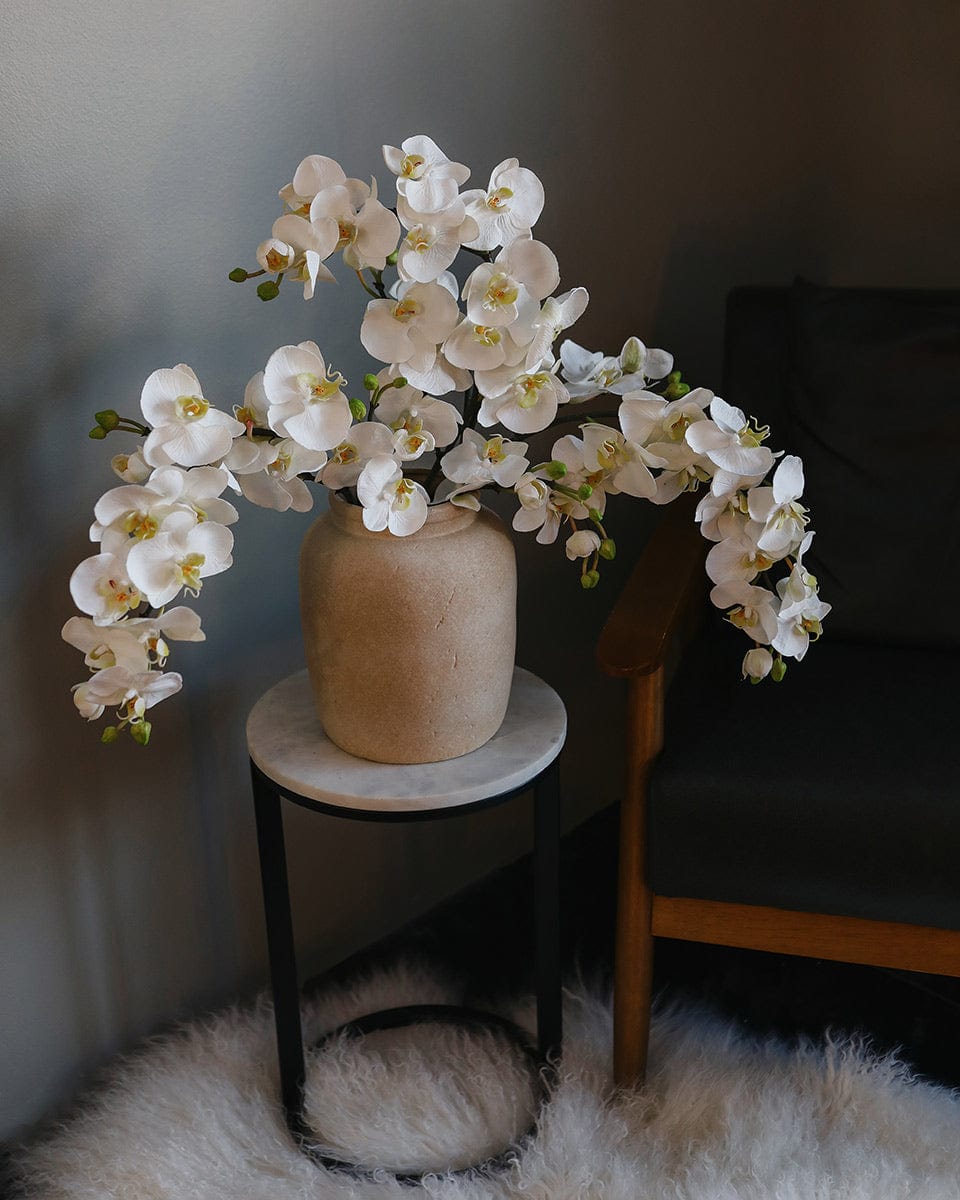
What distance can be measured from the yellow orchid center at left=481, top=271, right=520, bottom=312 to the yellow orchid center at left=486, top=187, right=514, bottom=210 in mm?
56

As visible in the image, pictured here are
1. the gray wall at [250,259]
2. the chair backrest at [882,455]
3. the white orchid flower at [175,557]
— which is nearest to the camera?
the white orchid flower at [175,557]

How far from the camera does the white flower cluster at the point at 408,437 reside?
1.05 m

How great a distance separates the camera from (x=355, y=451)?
1136 millimetres

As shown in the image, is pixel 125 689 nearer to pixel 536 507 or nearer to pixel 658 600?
pixel 536 507

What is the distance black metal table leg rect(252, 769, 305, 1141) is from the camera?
4.35 ft

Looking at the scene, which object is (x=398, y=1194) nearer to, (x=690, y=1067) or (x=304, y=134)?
(x=690, y=1067)

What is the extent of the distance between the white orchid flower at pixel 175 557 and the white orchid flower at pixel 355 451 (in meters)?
0.13

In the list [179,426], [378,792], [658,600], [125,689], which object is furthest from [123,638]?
[658,600]

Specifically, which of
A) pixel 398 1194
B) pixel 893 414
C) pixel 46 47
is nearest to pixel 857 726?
pixel 893 414

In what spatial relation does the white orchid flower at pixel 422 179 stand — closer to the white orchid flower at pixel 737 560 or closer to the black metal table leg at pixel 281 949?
the white orchid flower at pixel 737 560

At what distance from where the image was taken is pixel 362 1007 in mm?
1626

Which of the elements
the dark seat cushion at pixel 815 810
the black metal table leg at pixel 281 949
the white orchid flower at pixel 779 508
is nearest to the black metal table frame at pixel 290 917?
the black metal table leg at pixel 281 949

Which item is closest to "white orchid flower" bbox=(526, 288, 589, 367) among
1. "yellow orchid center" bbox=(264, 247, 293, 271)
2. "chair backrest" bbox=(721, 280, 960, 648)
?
"yellow orchid center" bbox=(264, 247, 293, 271)

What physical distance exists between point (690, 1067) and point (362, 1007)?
0.41 meters
